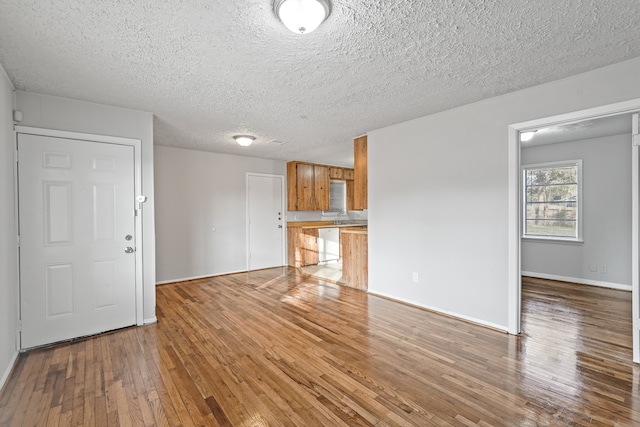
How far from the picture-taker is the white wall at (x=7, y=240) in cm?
234

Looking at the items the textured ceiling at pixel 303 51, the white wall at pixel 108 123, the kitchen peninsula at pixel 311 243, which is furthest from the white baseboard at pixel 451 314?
the white wall at pixel 108 123

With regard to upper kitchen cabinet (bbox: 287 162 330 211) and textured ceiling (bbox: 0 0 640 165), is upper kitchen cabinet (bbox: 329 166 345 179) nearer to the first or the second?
upper kitchen cabinet (bbox: 287 162 330 211)

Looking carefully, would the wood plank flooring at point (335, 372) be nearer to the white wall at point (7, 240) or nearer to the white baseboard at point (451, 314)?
the white baseboard at point (451, 314)

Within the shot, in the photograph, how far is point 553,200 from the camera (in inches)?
216

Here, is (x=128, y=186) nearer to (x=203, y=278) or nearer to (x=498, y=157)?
(x=203, y=278)

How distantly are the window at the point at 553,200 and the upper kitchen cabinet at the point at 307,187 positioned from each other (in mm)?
4286

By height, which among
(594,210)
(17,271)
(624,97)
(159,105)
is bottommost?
(17,271)

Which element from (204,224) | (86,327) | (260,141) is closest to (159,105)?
(260,141)

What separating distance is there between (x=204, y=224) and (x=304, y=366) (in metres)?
4.08

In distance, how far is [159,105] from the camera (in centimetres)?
328

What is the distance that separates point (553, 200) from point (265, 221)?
5.71 meters

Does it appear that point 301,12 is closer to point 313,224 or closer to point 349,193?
point 313,224

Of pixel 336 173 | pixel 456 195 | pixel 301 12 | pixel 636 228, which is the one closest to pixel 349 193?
pixel 336 173

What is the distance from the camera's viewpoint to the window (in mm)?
5211
